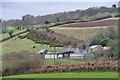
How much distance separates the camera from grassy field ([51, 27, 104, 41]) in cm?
1323

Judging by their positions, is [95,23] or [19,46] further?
[95,23]

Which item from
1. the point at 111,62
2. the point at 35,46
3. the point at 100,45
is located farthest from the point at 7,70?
the point at 100,45

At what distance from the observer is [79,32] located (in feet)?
43.4

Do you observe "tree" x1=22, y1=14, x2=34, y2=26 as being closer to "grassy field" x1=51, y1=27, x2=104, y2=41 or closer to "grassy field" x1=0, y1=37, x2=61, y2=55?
"grassy field" x1=0, y1=37, x2=61, y2=55

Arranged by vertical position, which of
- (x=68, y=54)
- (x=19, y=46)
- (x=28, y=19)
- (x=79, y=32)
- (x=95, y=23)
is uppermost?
(x=28, y=19)

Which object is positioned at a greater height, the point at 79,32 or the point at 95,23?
the point at 95,23

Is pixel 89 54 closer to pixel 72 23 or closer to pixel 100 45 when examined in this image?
pixel 100 45

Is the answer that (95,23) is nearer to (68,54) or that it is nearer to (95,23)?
(95,23)

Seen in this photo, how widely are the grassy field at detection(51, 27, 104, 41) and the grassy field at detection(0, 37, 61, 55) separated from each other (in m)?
1.48

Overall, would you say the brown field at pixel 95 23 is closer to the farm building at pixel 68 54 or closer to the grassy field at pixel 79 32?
the grassy field at pixel 79 32

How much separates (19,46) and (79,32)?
3237mm

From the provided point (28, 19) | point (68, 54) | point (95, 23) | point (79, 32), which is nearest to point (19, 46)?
point (28, 19)

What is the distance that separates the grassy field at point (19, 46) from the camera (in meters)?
10.6

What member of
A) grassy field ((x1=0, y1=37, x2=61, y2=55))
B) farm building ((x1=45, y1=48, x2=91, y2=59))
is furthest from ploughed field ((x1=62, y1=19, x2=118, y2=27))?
grassy field ((x1=0, y1=37, x2=61, y2=55))
